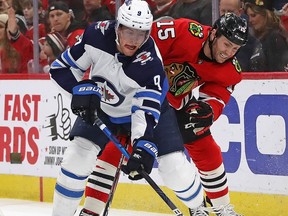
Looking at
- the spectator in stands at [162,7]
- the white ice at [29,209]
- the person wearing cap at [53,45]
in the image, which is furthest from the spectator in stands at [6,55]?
the spectator in stands at [162,7]

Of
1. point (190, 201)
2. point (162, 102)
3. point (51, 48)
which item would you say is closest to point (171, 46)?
point (162, 102)

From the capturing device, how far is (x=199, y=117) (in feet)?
14.2

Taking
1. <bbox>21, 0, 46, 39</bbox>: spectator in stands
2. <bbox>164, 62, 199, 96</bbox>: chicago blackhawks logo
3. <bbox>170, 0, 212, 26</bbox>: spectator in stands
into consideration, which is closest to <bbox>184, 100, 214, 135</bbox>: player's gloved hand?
<bbox>164, 62, 199, 96</bbox>: chicago blackhawks logo

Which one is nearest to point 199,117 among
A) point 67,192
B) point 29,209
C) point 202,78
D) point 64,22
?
point 202,78

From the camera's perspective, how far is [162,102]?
156 inches

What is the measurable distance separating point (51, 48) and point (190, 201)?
8.30ft

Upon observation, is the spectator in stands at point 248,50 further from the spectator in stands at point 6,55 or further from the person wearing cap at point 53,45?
the spectator in stands at point 6,55

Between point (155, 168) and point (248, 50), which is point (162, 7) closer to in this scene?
point (248, 50)

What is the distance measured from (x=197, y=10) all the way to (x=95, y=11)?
84 centimetres

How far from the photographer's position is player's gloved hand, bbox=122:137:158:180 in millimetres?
3686

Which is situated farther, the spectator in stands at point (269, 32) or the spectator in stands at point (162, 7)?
the spectator in stands at point (162, 7)

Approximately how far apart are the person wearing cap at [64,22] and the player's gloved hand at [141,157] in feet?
8.04

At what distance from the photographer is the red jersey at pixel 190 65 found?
4371 millimetres

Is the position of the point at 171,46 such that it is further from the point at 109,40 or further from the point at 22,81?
the point at 22,81
